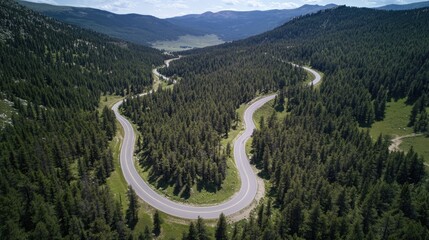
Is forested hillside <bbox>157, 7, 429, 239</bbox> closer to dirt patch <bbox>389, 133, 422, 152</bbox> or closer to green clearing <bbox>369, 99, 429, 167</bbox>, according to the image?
green clearing <bbox>369, 99, 429, 167</bbox>

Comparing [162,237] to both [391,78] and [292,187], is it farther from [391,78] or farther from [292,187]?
[391,78]

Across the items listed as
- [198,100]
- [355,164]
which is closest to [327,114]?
[355,164]

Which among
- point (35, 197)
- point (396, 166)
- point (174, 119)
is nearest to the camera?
point (35, 197)

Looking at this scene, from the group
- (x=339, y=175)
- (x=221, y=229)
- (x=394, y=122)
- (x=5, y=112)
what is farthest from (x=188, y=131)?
(x=394, y=122)

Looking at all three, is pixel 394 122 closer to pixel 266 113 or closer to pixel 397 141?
pixel 397 141

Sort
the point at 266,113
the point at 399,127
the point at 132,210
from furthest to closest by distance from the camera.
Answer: the point at 266,113 < the point at 399,127 < the point at 132,210

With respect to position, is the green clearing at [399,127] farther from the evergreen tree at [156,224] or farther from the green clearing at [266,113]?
the evergreen tree at [156,224]

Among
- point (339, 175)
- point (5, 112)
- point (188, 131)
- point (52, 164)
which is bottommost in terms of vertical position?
point (52, 164)

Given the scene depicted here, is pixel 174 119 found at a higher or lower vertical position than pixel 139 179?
higher
